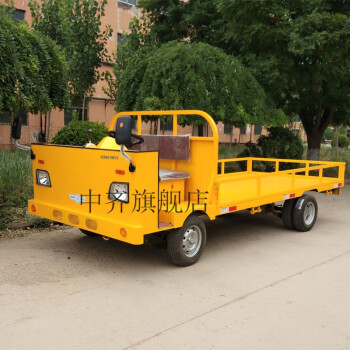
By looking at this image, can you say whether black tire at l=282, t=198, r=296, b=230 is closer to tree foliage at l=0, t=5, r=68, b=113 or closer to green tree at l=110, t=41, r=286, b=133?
green tree at l=110, t=41, r=286, b=133

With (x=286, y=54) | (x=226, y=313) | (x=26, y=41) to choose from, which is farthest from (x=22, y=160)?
(x=226, y=313)

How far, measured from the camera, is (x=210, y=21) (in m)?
12.5

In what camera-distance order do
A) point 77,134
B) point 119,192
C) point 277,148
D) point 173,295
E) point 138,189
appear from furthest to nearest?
point 277,148, point 77,134, point 119,192, point 138,189, point 173,295

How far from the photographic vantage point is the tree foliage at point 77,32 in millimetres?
12961

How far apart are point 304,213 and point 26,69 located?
485cm

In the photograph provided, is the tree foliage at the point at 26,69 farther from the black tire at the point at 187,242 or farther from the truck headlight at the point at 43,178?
the black tire at the point at 187,242

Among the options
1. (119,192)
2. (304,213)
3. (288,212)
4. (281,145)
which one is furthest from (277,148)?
(119,192)

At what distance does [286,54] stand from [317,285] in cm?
722

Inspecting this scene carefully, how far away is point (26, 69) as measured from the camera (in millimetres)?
5883

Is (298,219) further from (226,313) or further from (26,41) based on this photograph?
(26,41)

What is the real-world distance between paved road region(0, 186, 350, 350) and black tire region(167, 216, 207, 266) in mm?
143

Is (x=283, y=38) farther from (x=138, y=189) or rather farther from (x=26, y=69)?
(x=138, y=189)

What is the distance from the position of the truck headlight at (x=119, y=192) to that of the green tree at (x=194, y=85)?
490cm

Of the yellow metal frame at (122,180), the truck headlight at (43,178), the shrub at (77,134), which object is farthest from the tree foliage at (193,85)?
the truck headlight at (43,178)
